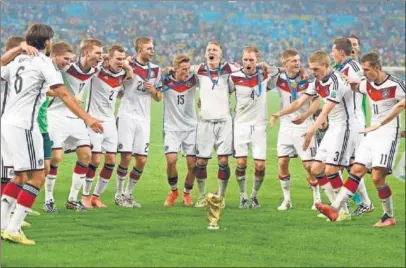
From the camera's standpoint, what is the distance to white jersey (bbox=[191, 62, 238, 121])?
12148 millimetres

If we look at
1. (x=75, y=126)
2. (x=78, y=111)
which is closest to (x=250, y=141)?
(x=75, y=126)

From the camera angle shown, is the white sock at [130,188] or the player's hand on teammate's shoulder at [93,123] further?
the white sock at [130,188]

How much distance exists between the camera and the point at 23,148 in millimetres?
8391

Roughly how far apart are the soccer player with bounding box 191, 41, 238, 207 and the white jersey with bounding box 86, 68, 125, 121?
110cm

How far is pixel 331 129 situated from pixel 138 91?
271cm

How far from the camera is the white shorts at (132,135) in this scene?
1212 centimetres

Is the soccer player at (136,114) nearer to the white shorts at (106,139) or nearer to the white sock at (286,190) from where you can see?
the white shorts at (106,139)

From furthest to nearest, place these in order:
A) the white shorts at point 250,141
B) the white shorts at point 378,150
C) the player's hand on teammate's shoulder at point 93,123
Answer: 1. the white shorts at point 250,141
2. the white shorts at point 378,150
3. the player's hand on teammate's shoulder at point 93,123

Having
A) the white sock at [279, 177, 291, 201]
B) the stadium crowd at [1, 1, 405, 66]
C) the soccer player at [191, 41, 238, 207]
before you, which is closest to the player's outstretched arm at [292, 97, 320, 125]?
the white sock at [279, 177, 291, 201]

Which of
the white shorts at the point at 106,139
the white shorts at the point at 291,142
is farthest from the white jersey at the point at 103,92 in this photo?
the white shorts at the point at 291,142

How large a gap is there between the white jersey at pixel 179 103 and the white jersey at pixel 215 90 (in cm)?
17

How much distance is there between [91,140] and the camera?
11820 mm

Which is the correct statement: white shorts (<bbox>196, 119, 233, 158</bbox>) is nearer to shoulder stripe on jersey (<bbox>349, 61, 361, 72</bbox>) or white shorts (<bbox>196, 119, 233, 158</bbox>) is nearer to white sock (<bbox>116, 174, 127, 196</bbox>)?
white sock (<bbox>116, 174, 127, 196</bbox>)

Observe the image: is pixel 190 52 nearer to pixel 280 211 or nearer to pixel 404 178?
pixel 280 211
